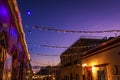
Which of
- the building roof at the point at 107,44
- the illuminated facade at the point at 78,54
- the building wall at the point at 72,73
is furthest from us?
the building wall at the point at 72,73

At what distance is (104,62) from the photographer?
661 inches

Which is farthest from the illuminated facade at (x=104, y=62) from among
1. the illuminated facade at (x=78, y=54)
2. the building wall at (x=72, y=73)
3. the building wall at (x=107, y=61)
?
the building wall at (x=72, y=73)

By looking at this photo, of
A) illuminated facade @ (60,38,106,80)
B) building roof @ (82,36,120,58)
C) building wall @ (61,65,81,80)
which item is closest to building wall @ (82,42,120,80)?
building roof @ (82,36,120,58)

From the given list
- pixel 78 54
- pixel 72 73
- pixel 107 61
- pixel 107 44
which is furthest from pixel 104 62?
pixel 72 73

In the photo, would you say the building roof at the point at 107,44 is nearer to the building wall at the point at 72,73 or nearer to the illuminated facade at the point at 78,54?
the illuminated facade at the point at 78,54

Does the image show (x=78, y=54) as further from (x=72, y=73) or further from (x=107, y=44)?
→ (x=107, y=44)

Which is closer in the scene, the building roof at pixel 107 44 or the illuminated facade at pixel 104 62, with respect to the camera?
the building roof at pixel 107 44

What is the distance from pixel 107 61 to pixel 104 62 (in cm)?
53

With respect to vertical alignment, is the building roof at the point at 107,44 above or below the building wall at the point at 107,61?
above

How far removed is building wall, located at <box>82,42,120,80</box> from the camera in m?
A: 14.9

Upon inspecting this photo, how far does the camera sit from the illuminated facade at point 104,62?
1491cm

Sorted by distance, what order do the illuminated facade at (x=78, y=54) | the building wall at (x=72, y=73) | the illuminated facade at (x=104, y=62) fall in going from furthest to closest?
the building wall at (x=72, y=73), the illuminated facade at (x=78, y=54), the illuminated facade at (x=104, y=62)

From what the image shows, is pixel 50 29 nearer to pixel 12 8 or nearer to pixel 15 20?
pixel 15 20

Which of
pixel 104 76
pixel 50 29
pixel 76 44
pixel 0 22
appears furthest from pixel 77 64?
pixel 0 22
